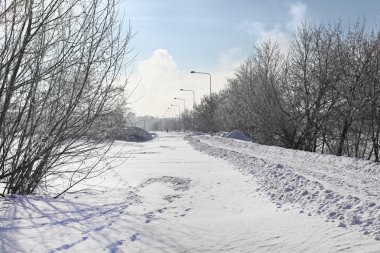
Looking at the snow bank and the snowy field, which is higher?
the snow bank

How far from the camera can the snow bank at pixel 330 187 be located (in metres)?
6.93

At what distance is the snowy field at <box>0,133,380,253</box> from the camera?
593cm

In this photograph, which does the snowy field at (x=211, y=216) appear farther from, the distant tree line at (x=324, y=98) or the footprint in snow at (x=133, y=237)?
the distant tree line at (x=324, y=98)

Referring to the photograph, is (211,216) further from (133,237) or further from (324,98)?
(324,98)

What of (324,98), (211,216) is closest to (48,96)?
(211,216)

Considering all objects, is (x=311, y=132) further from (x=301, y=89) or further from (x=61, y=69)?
(x=61, y=69)

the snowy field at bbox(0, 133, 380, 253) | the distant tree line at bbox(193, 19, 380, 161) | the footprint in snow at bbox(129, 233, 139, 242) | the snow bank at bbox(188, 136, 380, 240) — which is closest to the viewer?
the snowy field at bbox(0, 133, 380, 253)

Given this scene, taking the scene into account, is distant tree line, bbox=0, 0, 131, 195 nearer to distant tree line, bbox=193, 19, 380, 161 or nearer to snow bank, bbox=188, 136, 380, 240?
snow bank, bbox=188, 136, 380, 240

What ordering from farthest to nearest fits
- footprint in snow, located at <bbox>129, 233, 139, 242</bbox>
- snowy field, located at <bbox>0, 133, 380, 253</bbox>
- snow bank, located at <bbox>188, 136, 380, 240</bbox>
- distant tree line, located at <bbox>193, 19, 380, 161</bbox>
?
distant tree line, located at <bbox>193, 19, 380, 161</bbox>
snow bank, located at <bbox>188, 136, 380, 240</bbox>
footprint in snow, located at <bbox>129, 233, 139, 242</bbox>
snowy field, located at <bbox>0, 133, 380, 253</bbox>

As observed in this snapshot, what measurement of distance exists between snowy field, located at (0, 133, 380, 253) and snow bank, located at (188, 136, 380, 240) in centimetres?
3

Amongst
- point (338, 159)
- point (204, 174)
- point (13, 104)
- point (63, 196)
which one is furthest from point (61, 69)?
point (338, 159)

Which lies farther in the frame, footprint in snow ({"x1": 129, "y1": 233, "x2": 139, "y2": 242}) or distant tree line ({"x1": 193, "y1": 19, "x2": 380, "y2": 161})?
distant tree line ({"x1": 193, "y1": 19, "x2": 380, "y2": 161})

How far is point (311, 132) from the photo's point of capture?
100ft

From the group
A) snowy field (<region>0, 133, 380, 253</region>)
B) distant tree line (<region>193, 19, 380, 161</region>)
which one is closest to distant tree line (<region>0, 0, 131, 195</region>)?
snowy field (<region>0, 133, 380, 253</region>)
